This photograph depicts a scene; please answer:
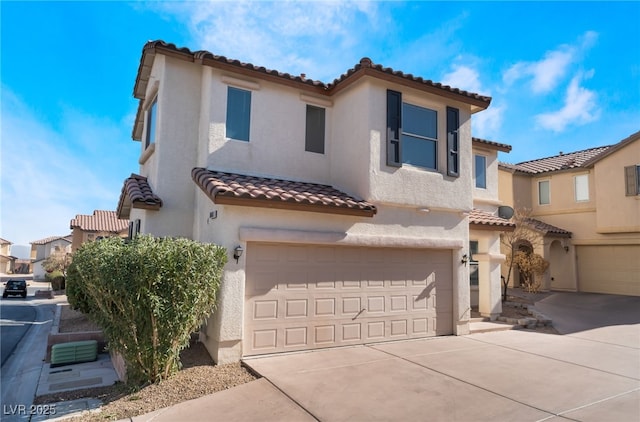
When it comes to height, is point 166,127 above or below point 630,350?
above

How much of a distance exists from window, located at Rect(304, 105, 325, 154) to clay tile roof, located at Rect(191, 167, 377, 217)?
152 cm

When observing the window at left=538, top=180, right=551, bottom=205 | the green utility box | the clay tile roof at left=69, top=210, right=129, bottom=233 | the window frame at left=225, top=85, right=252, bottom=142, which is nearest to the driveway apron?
the green utility box

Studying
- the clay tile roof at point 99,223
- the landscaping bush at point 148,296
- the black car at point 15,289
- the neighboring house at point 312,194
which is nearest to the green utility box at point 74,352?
the neighboring house at point 312,194

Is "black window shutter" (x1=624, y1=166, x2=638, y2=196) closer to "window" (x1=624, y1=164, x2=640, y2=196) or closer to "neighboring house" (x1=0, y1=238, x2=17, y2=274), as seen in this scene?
"window" (x1=624, y1=164, x2=640, y2=196)

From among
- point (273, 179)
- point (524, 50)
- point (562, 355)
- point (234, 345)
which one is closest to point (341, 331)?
point (234, 345)

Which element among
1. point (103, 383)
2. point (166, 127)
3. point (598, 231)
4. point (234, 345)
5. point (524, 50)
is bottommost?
point (103, 383)

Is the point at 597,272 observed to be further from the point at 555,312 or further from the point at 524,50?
the point at 524,50

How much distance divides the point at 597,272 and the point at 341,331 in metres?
19.0

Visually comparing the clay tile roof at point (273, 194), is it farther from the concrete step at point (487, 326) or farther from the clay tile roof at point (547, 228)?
the clay tile roof at point (547, 228)

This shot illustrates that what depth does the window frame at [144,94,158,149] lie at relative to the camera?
11.3 metres

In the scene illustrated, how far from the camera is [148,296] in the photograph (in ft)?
21.5

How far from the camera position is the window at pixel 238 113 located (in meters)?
10.2

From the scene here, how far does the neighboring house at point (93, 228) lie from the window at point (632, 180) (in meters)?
33.2

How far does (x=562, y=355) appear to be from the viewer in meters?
9.20
